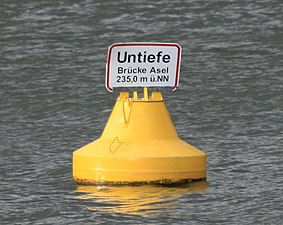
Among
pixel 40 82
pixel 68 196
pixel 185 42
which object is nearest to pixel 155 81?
pixel 68 196

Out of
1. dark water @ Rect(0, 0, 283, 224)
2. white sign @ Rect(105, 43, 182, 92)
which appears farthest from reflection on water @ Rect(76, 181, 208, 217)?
white sign @ Rect(105, 43, 182, 92)

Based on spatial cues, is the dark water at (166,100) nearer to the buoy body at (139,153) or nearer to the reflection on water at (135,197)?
the reflection on water at (135,197)

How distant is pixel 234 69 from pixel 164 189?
6329mm

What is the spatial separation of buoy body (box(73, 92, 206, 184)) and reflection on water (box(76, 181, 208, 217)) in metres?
0.08

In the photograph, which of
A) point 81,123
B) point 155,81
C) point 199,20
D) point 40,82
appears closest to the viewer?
point 155,81

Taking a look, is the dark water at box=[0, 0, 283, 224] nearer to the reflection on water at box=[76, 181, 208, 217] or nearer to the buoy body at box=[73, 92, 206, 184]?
the reflection on water at box=[76, 181, 208, 217]

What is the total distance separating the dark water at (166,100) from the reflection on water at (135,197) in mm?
11

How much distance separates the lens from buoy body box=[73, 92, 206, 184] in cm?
1059

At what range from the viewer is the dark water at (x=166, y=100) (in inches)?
392

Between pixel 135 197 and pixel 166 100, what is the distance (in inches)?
201

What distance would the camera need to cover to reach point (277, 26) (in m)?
18.7

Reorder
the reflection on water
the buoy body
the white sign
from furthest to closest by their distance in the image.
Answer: the white sign < the buoy body < the reflection on water

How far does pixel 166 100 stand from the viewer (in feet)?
50.1

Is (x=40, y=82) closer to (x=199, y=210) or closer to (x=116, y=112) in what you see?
Answer: (x=116, y=112)
